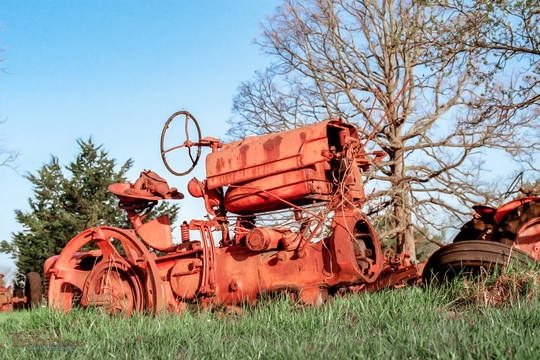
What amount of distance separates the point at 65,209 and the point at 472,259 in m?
13.8

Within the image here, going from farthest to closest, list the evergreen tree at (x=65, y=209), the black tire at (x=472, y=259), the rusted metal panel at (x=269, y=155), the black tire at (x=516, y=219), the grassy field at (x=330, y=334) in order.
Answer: the evergreen tree at (x=65, y=209) < the rusted metal panel at (x=269, y=155) < the black tire at (x=516, y=219) < the black tire at (x=472, y=259) < the grassy field at (x=330, y=334)

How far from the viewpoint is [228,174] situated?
6250 mm

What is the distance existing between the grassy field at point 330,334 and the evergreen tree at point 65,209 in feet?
34.7

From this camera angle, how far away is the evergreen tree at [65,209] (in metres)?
15.4

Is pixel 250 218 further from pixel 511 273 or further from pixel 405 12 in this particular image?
pixel 405 12

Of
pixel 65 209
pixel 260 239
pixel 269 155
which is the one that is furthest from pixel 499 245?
pixel 65 209

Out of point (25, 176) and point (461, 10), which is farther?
point (25, 176)

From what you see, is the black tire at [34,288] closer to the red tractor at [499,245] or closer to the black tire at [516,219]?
the red tractor at [499,245]

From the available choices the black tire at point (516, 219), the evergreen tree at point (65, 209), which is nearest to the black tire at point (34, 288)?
the evergreen tree at point (65, 209)

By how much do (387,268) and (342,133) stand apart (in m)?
1.80

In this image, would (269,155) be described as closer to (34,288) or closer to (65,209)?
(34,288)

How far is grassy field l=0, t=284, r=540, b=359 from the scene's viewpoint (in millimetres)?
2969

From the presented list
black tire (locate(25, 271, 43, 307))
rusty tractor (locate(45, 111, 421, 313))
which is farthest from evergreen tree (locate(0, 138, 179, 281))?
rusty tractor (locate(45, 111, 421, 313))

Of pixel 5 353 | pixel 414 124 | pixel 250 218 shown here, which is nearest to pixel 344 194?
pixel 250 218
